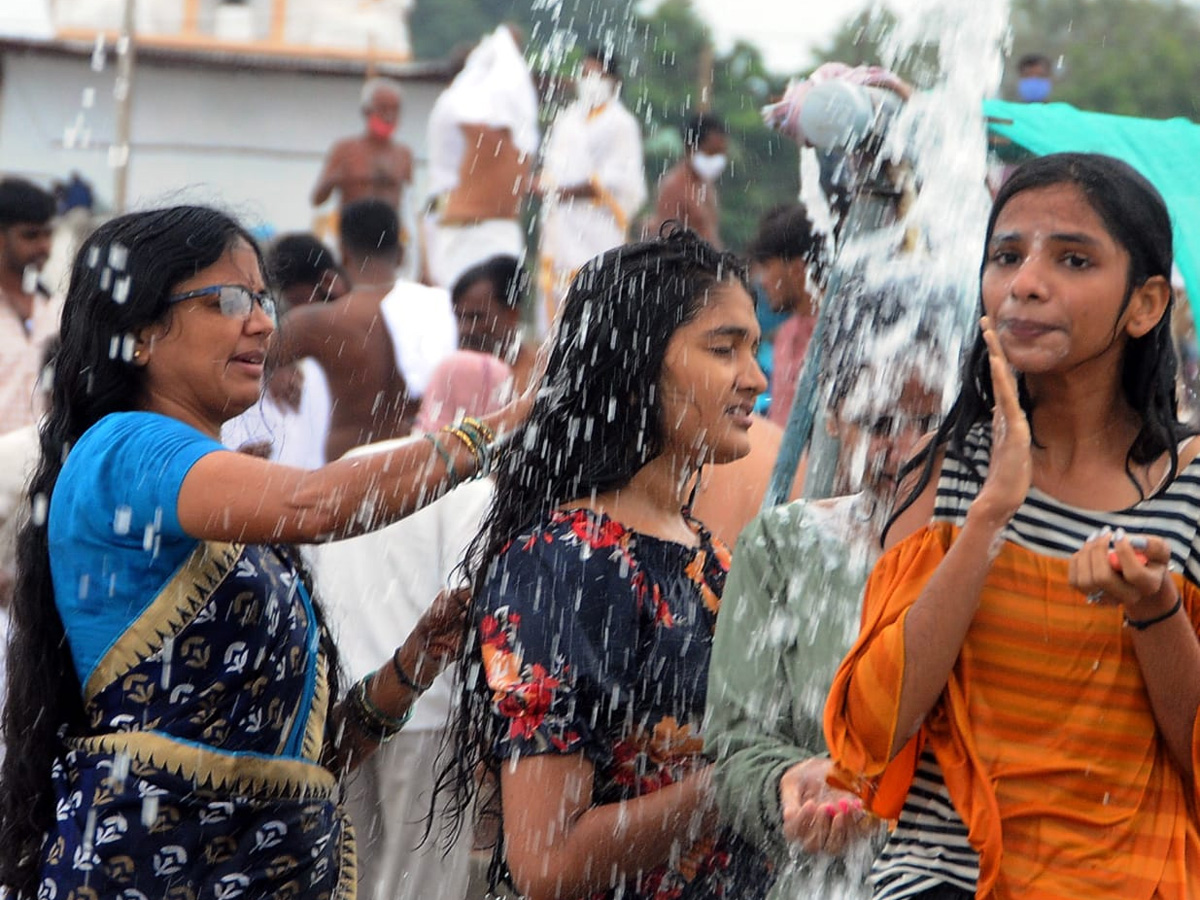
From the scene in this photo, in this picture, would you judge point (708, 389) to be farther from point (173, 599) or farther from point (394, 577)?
point (394, 577)

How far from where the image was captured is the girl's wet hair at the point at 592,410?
3.32 meters

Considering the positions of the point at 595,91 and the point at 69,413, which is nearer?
the point at 69,413

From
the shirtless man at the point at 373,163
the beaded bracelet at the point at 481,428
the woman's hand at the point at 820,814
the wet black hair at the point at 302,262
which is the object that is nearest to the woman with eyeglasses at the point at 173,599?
the beaded bracelet at the point at 481,428

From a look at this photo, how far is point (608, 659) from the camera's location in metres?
3.04

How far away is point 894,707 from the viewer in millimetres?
2523

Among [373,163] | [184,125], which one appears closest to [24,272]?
[373,163]

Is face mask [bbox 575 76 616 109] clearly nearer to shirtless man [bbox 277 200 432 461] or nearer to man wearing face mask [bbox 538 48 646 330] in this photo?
man wearing face mask [bbox 538 48 646 330]

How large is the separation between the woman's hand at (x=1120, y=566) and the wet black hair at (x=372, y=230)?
6.83m

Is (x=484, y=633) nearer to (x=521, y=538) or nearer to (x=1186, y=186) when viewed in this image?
(x=521, y=538)

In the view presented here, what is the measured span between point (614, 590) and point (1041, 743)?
0.86 meters

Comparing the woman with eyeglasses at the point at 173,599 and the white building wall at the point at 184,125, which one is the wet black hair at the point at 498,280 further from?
the white building wall at the point at 184,125

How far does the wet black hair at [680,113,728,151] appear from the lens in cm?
1270

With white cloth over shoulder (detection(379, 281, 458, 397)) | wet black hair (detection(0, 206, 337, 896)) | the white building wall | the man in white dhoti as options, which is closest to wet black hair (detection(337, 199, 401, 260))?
white cloth over shoulder (detection(379, 281, 458, 397))

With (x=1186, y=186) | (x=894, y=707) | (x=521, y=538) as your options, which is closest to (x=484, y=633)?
(x=521, y=538)
